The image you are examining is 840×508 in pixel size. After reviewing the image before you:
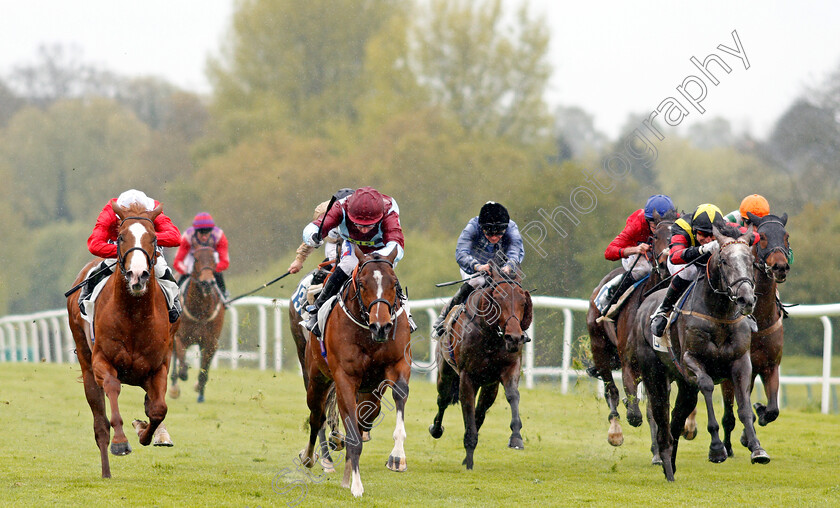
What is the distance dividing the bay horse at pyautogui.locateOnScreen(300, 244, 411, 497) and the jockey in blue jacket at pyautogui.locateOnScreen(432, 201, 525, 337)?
169 centimetres

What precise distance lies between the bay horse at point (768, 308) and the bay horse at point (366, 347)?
10.8ft

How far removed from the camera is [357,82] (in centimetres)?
2762

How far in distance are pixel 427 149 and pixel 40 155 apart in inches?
603

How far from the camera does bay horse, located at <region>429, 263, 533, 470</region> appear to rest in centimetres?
861

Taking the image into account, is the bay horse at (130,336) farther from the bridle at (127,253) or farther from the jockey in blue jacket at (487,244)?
the jockey in blue jacket at (487,244)

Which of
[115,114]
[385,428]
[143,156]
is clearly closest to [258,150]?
[143,156]

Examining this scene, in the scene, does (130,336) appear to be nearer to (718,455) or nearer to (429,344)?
(718,455)

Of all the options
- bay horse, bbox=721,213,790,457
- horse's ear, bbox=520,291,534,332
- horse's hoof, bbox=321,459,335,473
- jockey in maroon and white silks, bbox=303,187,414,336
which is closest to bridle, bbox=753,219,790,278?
bay horse, bbox=721,213,790,457

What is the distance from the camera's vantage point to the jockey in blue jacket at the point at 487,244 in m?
9.26

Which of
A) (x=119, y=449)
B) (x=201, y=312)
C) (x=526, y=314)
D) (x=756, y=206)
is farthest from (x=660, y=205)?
(x=201, y=312)

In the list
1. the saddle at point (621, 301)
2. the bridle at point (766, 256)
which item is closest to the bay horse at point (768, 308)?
the bridle at point (766, 256)

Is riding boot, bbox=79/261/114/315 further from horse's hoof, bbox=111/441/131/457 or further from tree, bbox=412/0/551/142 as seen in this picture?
tree, bbox=412/0/551/142

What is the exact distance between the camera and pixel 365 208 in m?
7.56

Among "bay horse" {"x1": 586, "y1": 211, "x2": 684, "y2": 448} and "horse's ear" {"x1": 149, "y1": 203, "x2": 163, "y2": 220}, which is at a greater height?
"horse's ear" {"x1": 149, "y1": 203, "x2": 163, "y2": 220}
